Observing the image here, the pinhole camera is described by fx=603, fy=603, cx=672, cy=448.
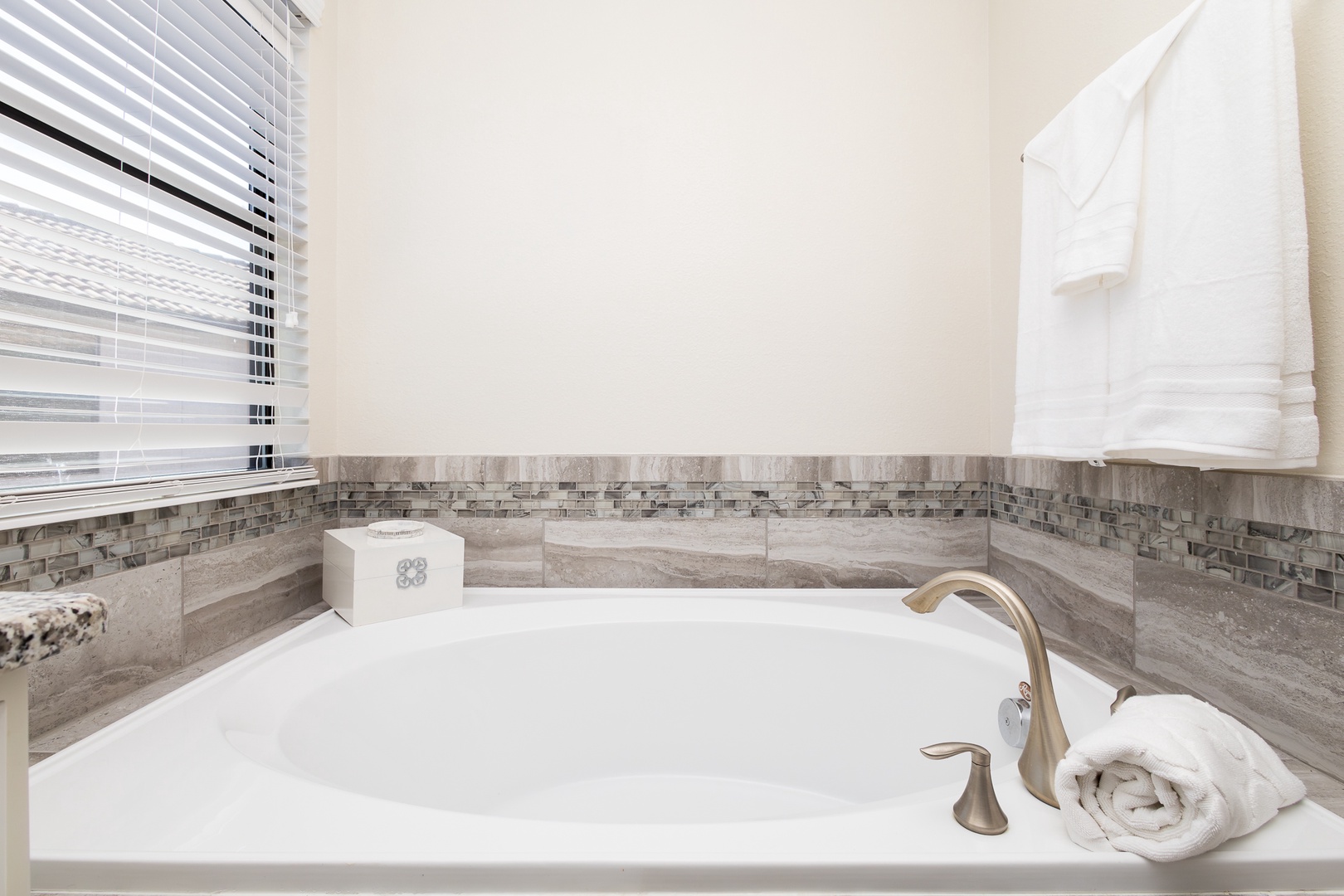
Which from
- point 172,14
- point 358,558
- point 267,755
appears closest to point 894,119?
point 172,14

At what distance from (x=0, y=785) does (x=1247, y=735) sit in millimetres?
1115

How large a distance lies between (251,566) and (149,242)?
0.65 meters

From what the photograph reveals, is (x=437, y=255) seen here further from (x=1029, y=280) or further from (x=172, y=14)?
(x=1029, y=280)

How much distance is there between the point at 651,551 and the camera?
5.24ft

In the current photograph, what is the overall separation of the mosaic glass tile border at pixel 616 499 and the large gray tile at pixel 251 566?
17 cm

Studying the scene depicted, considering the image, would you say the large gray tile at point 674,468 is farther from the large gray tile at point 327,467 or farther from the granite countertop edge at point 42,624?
the granite countertop edge at point 42,624

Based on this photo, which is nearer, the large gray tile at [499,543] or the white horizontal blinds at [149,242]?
the white horizontal blinds at [149,242]

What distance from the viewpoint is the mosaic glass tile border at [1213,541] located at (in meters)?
0.79

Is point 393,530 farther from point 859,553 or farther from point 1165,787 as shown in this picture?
point 1165,787

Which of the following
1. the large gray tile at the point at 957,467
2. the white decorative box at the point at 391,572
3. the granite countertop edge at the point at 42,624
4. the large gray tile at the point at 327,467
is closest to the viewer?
the granite countertop edge at the point at 42,624

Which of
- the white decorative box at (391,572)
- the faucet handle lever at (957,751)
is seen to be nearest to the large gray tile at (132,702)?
the white decorative box at (391,572)

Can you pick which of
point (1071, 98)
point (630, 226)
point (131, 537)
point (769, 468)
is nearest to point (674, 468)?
point (769, 468)

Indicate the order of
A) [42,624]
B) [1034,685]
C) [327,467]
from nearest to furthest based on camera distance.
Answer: [42,624]
[1034,685]
[327,467]

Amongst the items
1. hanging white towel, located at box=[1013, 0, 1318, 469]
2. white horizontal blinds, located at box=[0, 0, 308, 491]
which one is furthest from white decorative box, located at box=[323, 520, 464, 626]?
hanging white towel, located at box=[1013, 0, 1318, 469]
